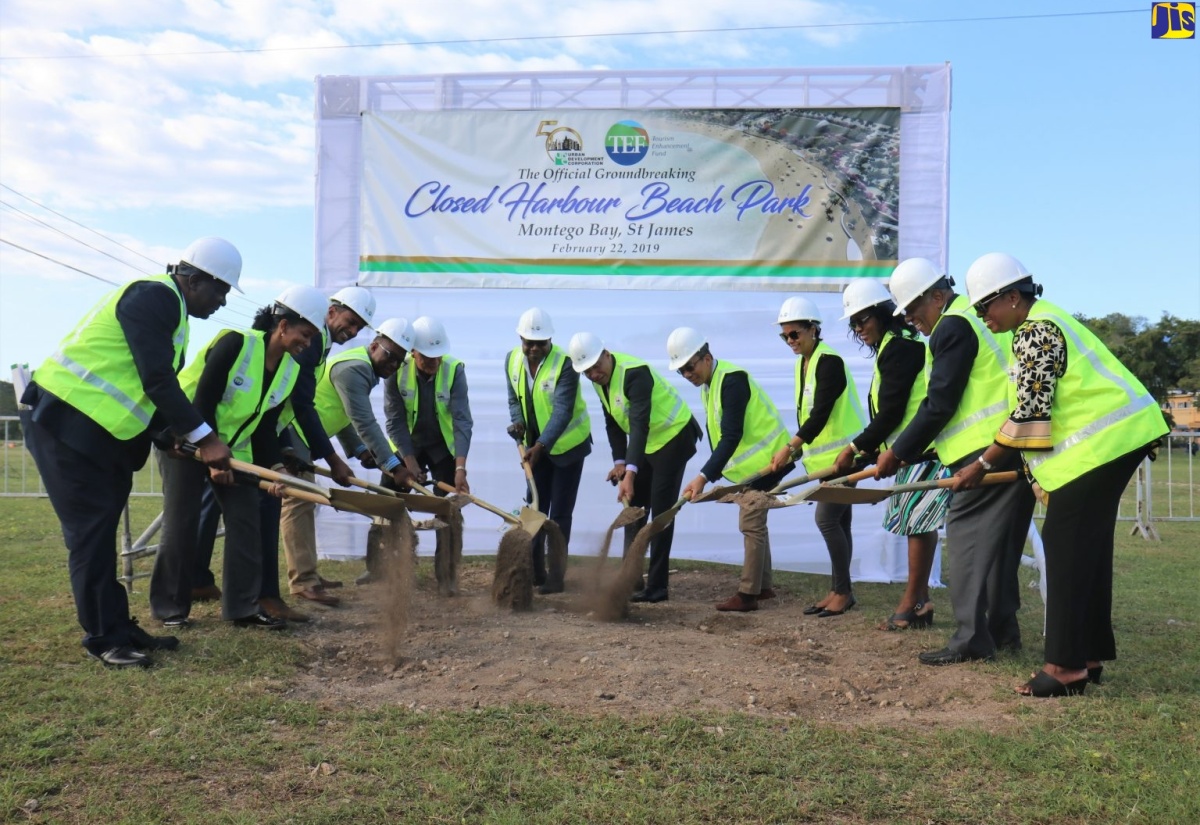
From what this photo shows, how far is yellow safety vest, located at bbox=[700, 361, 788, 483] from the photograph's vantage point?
659 cm

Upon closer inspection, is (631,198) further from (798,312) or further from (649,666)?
(649,666)

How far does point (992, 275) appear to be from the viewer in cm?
426

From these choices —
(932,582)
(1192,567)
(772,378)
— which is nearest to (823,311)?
(772,378)

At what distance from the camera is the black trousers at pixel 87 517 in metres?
4.42

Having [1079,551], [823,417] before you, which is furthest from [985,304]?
[823,417]

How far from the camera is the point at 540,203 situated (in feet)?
27.1

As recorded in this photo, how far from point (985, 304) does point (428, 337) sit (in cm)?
392

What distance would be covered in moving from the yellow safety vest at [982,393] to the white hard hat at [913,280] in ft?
0.95

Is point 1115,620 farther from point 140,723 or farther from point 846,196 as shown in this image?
point 140,723

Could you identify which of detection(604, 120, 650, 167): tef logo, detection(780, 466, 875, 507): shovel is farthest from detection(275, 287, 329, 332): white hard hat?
detection(604, 120, 650, 167): tef logo

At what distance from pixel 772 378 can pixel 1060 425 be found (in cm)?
406

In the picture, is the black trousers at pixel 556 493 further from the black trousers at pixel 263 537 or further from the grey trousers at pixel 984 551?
the grey trousers at pixel 984 551

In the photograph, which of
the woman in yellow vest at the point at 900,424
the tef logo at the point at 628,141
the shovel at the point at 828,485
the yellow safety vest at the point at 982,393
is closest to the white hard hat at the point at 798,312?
the woman in yellow vest at the point at 900,424

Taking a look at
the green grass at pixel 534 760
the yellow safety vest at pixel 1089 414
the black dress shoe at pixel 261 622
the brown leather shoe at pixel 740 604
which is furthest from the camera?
the brown leather shoe at pixel 740 604
